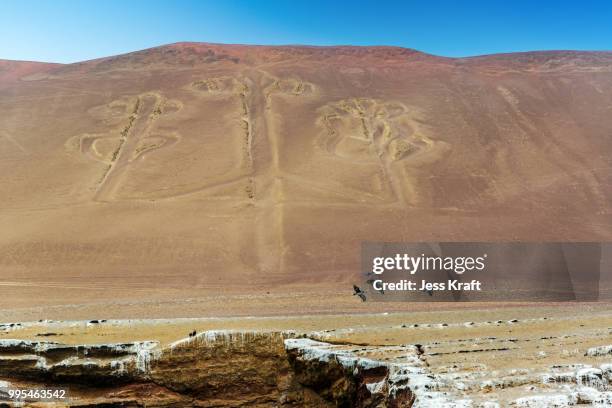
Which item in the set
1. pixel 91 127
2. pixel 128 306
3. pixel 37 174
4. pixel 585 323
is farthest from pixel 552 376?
pixel 91 127

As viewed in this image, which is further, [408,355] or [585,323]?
[585,323]

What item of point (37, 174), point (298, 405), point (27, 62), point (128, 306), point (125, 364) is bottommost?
point (298, 405)

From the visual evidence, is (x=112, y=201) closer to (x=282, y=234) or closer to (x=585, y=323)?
(x=282, y=234)

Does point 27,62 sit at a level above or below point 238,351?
above

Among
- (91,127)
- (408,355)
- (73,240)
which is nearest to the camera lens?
(408,355)

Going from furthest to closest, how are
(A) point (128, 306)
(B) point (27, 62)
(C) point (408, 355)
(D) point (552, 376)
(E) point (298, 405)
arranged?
(B) point (27, 62) < (A) point (128, 306) < (E) point (298, 405) < (C) point (408, 355) < (D) point (552, 376)

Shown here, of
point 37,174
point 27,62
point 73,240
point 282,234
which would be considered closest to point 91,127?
point 37,174

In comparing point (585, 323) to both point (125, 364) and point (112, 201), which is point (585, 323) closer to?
point (125, 364)
